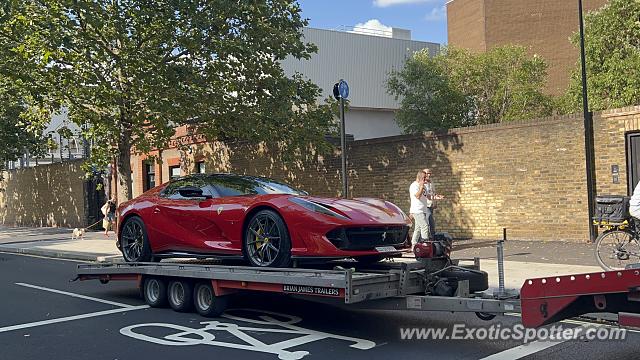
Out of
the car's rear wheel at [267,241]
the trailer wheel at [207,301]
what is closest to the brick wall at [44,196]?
the trailer wheel at [207,301]

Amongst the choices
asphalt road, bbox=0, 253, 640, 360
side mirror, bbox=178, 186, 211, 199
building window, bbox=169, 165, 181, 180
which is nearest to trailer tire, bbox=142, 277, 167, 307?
asphalt road, bbox=0, 253, 640, 360

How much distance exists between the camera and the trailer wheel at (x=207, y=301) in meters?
7.83

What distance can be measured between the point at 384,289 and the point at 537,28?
3971cm

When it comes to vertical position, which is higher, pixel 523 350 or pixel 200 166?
pixel 200 166

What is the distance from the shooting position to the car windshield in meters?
8.21

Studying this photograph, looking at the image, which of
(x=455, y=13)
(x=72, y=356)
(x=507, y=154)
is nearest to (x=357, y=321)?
(x=72, y=356)

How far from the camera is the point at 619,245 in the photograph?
10.1 meters

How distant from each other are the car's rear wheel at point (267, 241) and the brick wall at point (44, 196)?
24209 millimetres

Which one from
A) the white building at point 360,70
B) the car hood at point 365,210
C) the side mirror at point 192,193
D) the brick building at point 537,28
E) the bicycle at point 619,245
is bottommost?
the bicycle at point 619,245

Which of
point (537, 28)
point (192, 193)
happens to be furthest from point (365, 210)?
point (537, 28)

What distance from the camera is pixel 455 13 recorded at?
46.2 m

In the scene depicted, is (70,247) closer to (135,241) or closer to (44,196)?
(135,241)

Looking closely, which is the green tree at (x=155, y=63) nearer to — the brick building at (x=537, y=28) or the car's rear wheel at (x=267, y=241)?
the car's rear wheel at (x=267, y=241)

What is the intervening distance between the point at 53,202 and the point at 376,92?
19065 millimetres
